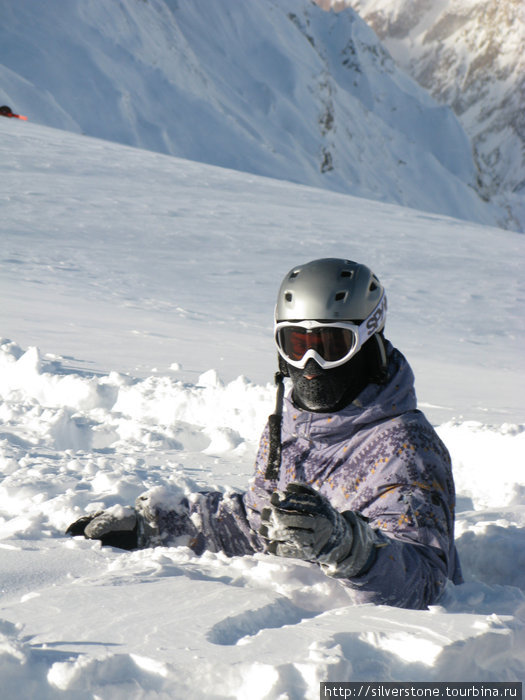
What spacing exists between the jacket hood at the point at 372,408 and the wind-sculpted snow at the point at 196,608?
0.45 m

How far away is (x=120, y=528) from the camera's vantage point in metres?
3.06

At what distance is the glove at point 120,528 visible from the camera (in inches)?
120

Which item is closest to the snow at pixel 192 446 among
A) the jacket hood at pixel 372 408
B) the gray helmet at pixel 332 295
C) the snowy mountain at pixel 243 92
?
the jacket hood at pixel 372 408

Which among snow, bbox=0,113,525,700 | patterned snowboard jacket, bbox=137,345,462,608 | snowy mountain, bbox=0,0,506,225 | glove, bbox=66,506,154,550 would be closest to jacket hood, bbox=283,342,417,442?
patterned snowboard jacket, bbox=137,345,462,608

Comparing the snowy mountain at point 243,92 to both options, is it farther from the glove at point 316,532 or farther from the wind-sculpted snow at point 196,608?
the glove at point 316,532

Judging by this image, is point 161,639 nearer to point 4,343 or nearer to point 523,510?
point 523,510

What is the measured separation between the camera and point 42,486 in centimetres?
391

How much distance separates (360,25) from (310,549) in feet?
503

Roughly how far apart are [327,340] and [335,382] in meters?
0.14

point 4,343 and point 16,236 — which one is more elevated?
point 16,236

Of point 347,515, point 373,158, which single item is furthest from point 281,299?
point 373,158

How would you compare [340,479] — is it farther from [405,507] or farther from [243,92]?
[243,92]

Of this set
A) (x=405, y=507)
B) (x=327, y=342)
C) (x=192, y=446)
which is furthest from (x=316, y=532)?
(x=192, y=446)

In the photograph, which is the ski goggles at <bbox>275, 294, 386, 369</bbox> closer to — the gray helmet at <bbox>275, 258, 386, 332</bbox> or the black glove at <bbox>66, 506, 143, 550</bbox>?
the gray helmet at <bbox>275, 258, 386, 332</bbox>
